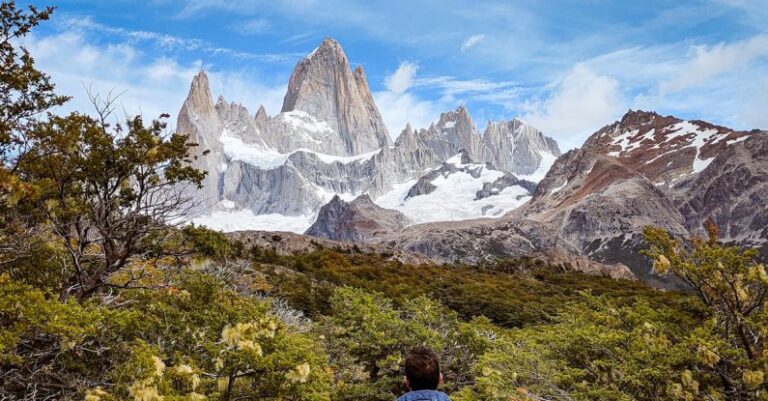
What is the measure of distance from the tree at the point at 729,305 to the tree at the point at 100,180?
9.91 m

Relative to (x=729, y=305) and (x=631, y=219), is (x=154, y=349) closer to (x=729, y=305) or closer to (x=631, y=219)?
(x=729, y=305)

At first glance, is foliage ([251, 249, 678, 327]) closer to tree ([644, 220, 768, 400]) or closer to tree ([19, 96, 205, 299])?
tree ([644, 220, 768, 400])

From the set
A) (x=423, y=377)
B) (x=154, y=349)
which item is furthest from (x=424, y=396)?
(x=154, y=349)

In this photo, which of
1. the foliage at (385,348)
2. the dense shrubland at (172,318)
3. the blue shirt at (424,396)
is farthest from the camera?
the foliage at (385,348)

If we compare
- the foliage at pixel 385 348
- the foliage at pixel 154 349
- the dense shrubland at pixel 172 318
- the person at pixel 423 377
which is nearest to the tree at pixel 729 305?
the dense shrubland at pixel 172 318

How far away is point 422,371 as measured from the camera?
4562 mm

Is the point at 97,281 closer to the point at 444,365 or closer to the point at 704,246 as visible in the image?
the point at 444,365

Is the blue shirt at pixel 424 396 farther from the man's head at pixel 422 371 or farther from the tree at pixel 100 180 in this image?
the tree at pixel 100 180

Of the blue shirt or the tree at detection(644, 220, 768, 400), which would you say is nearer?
the blue shirt

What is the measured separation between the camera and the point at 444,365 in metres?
13.9

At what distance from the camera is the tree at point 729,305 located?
912cm

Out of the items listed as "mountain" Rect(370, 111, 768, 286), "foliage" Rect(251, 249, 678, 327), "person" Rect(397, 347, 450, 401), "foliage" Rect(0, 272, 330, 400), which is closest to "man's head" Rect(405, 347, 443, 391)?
"person" Rect(397, 347, 450, 401)

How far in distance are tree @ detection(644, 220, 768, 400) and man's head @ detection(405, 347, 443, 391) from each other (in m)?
6.65

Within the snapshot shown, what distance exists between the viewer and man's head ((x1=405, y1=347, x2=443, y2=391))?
4559 millimetres
